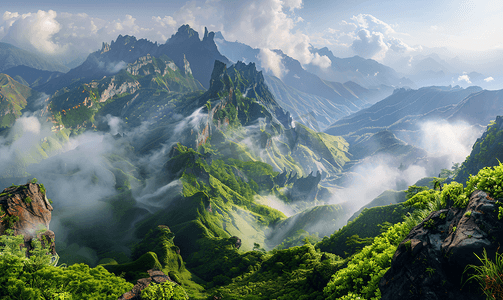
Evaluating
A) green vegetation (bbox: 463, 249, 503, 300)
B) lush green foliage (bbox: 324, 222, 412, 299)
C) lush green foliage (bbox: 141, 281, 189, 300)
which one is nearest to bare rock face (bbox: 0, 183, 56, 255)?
lush green foliage (bbox: 141, 281, 189, 300)

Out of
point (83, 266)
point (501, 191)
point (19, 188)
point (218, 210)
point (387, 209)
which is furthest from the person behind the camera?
point (218, 210)

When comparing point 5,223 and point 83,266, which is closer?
point 83,266

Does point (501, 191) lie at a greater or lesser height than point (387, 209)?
greater

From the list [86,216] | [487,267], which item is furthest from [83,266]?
[86,216]

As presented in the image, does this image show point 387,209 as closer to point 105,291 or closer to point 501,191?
point 501,191

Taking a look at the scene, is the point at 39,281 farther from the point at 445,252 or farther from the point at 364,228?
the point at 364,228

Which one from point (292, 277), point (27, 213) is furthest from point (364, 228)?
point (27, 213)
